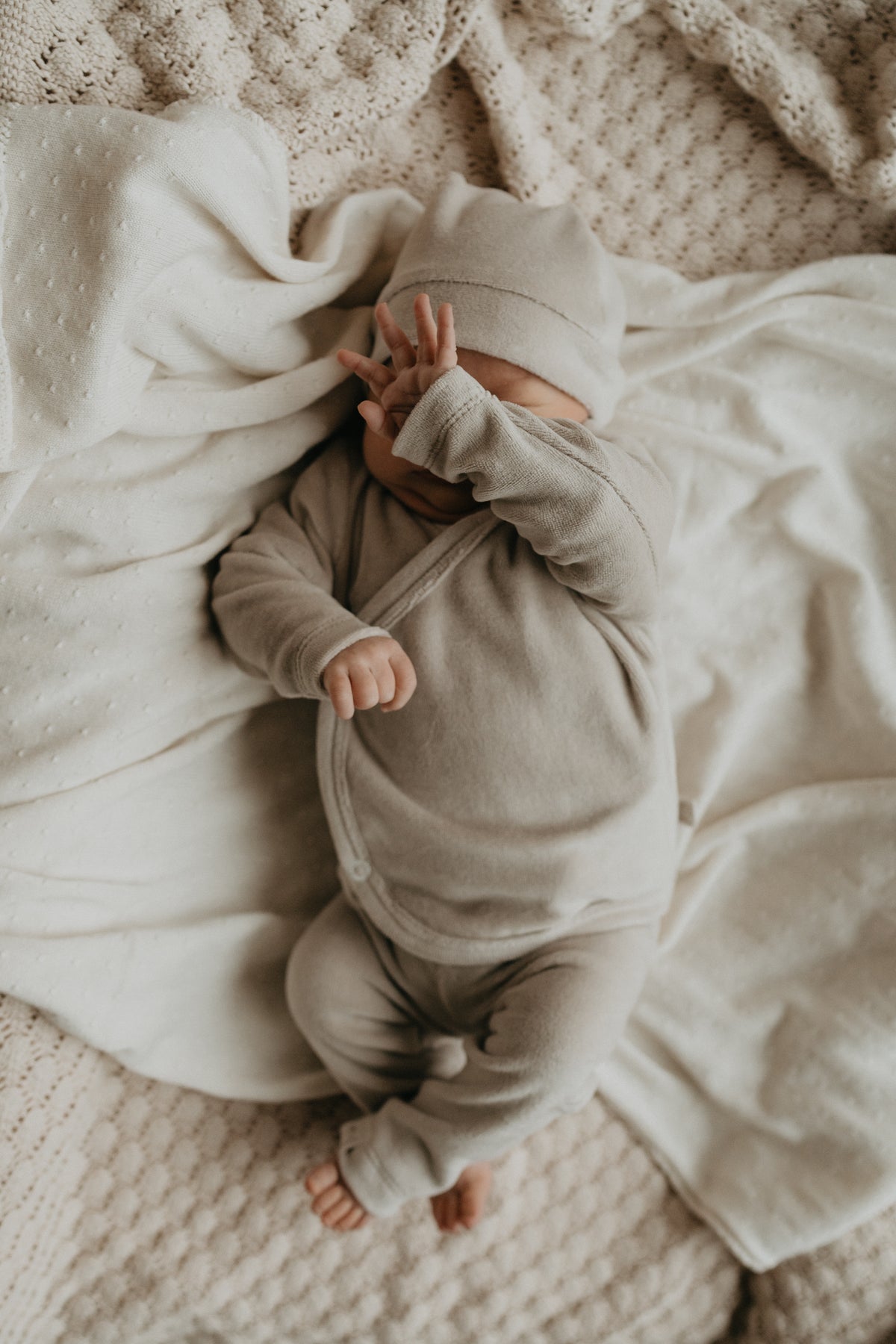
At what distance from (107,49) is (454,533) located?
569 millimetres

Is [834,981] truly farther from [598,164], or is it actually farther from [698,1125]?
[598,164]

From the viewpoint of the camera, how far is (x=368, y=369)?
91 cm

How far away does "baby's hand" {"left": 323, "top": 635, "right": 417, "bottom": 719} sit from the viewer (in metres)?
0.86

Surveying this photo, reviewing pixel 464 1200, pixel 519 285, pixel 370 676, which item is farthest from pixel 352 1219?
pixel 519 285

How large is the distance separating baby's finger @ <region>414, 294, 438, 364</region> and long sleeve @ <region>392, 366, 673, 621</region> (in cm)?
4

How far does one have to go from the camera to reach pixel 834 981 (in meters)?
1.09

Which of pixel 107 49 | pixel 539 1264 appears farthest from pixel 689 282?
pixel 539 1264

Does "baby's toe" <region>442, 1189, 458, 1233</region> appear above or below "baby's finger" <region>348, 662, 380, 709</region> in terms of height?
below

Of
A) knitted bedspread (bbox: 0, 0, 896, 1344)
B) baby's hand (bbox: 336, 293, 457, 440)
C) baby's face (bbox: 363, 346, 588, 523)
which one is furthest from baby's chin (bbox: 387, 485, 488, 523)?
knitted bedspread (bbox: 0, 0, 896, 1344)

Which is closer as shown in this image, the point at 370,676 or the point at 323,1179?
the point at 370,676

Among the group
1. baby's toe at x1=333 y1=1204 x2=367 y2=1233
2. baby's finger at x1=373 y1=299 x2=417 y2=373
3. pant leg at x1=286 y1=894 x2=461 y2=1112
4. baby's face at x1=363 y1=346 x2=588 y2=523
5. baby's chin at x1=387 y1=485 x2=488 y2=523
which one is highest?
baby's finger at x1=373 y1=299 x2=417 y2=373

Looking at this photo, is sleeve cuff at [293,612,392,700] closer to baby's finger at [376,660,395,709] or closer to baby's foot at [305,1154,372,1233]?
baby's finger at [376,660,395,709]

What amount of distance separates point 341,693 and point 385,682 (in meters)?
0.05

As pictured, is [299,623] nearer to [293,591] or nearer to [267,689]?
[293,591]
